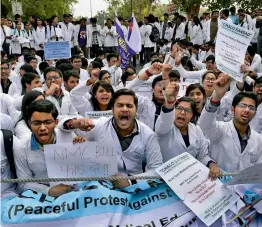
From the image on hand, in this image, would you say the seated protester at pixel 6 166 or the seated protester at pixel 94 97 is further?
the seated protester at pixel 94 97

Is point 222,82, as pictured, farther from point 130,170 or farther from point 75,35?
point 75,35

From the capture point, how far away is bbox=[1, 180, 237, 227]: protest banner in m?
2.53

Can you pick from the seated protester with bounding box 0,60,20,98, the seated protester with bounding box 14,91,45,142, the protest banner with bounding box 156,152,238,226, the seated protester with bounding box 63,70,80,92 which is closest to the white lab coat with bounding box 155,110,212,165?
the protest banner with bounding box 156,152,238,226

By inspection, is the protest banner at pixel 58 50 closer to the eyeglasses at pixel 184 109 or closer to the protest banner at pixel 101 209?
the eyeglasses at pixel 184 109

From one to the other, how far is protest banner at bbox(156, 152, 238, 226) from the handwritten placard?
1.31ft

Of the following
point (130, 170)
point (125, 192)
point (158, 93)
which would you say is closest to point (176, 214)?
point (125, 192)

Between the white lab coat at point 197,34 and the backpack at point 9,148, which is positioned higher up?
the white lab coat at point 197,34

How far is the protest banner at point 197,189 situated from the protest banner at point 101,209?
0.24 ft

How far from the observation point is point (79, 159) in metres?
2.80

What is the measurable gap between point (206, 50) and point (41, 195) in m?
9.41

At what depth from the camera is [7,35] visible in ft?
40.7

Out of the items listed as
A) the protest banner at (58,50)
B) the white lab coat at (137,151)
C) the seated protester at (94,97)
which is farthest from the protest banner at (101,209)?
the protest banner at (58,50)

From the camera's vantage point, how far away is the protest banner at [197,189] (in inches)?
105

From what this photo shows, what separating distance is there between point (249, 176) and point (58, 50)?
22.2 feet
